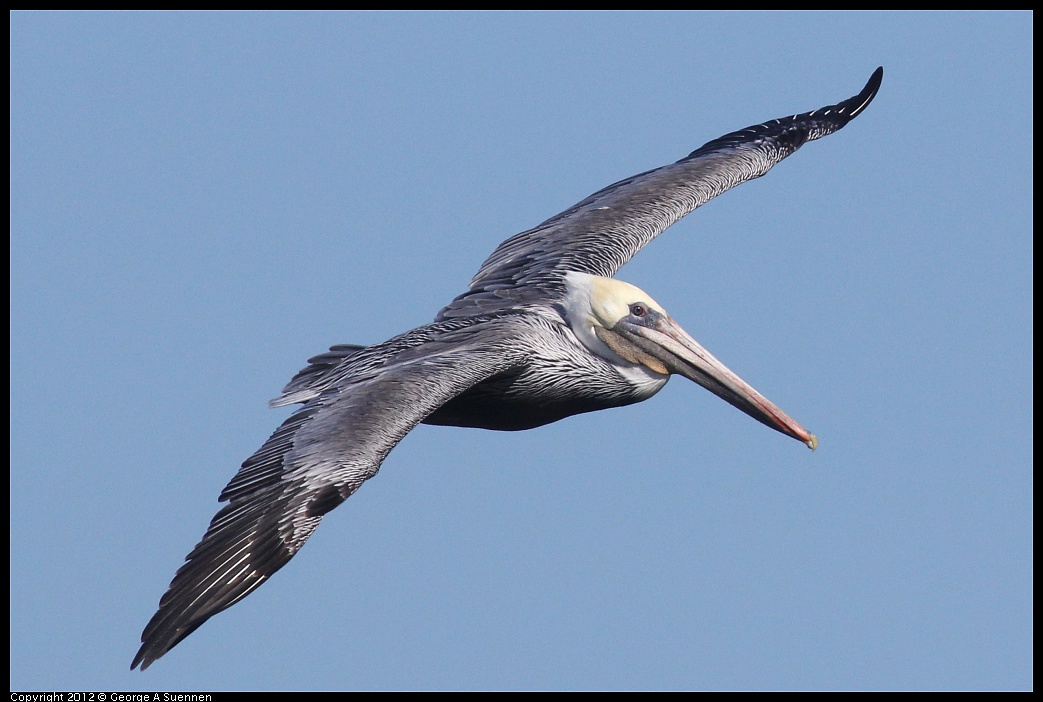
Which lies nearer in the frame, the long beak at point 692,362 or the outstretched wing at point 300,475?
the outstretched wing at point 300,475

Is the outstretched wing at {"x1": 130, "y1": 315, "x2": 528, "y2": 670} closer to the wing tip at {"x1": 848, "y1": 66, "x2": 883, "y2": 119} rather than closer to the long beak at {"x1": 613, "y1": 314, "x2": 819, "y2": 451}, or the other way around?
the long beak at {"x1": 613, "y1": 314, "x2": 819, "y2": 451}

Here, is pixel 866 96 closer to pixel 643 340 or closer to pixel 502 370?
pixel 643 340

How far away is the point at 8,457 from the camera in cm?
1345

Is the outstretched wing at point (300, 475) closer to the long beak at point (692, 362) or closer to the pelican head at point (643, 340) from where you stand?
the pelican head at point (643, 340)

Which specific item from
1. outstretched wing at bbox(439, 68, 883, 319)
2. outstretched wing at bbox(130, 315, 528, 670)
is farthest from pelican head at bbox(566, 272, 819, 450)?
outstretched wing at bbox(130, 315, 528, 670)

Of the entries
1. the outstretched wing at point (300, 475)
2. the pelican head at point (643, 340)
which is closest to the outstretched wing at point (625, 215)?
the pelican head at point (643, 340)

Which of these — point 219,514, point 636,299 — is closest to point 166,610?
point 219,514

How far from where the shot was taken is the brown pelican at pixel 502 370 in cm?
1055

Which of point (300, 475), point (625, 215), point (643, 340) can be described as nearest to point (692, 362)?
point (643, 340)

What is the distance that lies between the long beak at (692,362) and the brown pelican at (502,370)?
1 cm

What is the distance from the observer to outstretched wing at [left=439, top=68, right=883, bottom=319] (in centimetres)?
1379

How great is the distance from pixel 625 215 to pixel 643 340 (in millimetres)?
2325

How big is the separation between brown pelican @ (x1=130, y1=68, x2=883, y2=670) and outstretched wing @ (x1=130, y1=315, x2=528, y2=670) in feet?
0.04
